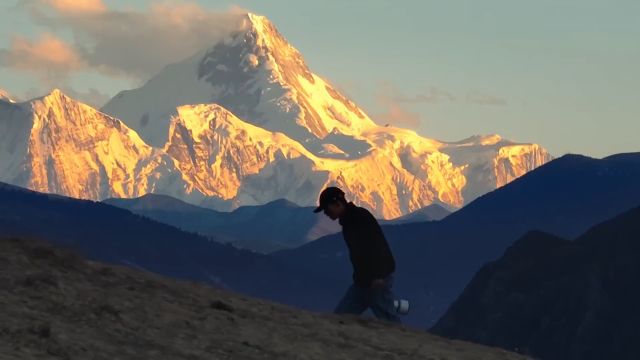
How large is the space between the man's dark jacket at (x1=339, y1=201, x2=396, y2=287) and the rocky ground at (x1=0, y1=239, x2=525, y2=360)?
1072mm

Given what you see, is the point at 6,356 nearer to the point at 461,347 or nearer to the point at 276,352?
the point at 276,352

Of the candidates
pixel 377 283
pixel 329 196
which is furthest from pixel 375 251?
pixel 329 196

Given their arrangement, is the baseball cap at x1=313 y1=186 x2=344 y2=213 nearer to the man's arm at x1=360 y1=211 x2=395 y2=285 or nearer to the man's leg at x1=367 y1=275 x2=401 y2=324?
the man's arm at x1=360 y1=211 x2=395 y2=285

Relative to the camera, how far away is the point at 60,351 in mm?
18188

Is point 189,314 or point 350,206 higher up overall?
point 350,206

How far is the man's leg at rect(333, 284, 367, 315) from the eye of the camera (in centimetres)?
2603

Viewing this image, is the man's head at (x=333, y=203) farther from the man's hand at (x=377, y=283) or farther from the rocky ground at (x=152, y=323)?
the rocky ground at (x=152, y=323)

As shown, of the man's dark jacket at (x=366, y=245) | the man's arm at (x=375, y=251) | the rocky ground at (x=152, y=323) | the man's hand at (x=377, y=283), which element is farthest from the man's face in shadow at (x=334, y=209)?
the rocky ground at (x=152, y=323)

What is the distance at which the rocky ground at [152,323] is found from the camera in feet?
62.8

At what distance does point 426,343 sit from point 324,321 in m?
1.86

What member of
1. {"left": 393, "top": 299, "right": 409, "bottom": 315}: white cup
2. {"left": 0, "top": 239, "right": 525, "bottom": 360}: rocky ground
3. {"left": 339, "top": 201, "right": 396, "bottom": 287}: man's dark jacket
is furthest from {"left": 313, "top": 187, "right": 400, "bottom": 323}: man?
{"left": 0, "top": 239, "right": 525, "bottom": 360}: rocky ground

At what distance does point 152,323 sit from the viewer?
838 inches

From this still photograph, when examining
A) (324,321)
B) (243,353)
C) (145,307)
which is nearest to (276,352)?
(243,353)

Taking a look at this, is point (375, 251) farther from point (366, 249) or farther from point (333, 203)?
point (333, 203)
